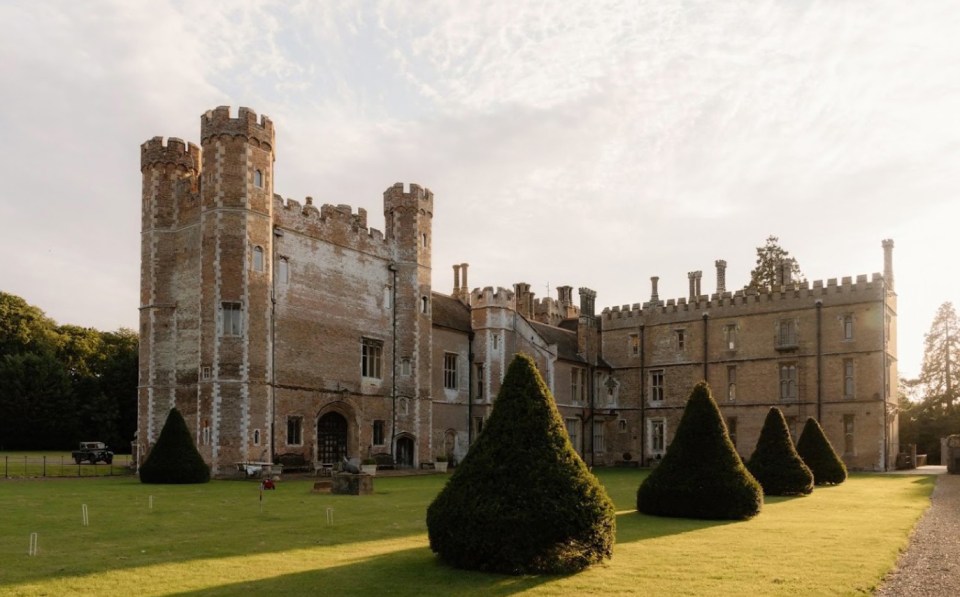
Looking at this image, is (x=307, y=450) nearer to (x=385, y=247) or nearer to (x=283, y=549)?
(x=385, y=247)

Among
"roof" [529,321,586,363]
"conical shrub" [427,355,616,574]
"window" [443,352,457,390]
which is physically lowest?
"conical shrub" [427,355,616,574]

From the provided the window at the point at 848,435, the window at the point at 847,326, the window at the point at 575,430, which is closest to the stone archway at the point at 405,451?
the window at the point at 575,430

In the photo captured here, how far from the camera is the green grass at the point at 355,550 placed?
1060cm

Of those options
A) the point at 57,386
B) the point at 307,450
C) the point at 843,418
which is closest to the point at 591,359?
the point at 843,418

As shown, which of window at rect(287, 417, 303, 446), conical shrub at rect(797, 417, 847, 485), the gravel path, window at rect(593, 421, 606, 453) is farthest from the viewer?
window at rect(593, 421, 606, 453)

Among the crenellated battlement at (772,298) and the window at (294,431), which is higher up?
the crenellated battlement at (772,298)

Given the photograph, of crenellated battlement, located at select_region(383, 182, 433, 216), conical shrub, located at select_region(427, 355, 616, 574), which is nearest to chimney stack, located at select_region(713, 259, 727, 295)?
crenellated battlement, located at select_region(383, 182, 433, 216)

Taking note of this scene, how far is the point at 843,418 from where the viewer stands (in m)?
43.8

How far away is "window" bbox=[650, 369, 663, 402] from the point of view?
50406 millimetres

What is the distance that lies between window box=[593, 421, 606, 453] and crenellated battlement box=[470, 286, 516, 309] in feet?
36.3

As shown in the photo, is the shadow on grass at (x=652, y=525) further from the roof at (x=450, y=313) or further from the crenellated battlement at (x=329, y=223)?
the roof at (x=450, y=313)

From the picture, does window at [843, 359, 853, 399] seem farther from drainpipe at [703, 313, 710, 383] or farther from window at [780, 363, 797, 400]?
drainpipe at [703, 313, 710, 383]

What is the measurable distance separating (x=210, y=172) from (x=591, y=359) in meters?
26.0

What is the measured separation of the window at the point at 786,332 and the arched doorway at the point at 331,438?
2382 cm
